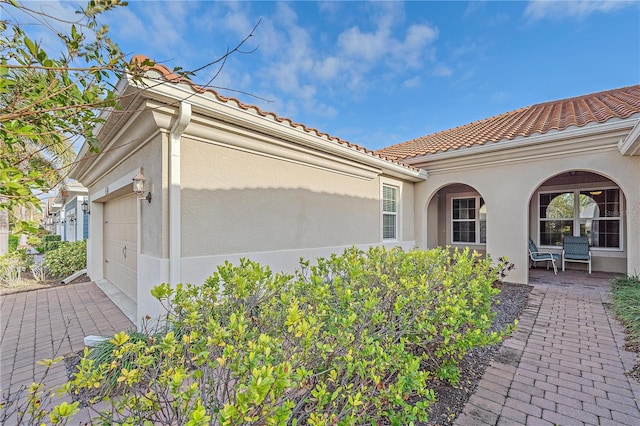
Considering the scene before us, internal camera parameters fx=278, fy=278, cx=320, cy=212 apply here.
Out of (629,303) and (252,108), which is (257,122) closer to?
(252,108)

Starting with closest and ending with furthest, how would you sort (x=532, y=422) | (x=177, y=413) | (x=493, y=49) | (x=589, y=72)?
(x=177, y=413), (x=532, y=422), (x=493, y=49), (x=589, y=72)

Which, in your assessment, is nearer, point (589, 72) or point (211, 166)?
point (211, 166)

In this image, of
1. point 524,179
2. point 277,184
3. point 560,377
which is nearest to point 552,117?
point 524,179

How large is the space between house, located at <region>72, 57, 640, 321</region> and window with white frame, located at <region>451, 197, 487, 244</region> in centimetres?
74

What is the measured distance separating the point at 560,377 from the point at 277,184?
5.76m

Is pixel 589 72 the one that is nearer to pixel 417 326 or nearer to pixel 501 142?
pixel 501 142

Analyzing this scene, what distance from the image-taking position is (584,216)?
1076 centimetres

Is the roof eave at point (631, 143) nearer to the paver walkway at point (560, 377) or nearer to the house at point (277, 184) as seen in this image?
the house at point (277, 184)

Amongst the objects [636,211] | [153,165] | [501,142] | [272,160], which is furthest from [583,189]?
[153,165]

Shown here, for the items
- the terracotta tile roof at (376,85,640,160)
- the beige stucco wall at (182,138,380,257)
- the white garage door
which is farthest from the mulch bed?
the terracotta tile roof at (376,85,640,160)

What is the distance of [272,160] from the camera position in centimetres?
630

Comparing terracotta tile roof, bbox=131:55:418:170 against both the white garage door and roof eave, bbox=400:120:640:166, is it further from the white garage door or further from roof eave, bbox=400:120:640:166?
the white garage door

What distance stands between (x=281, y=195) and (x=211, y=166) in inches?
69.0

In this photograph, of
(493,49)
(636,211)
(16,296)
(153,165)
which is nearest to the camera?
(153,165)
